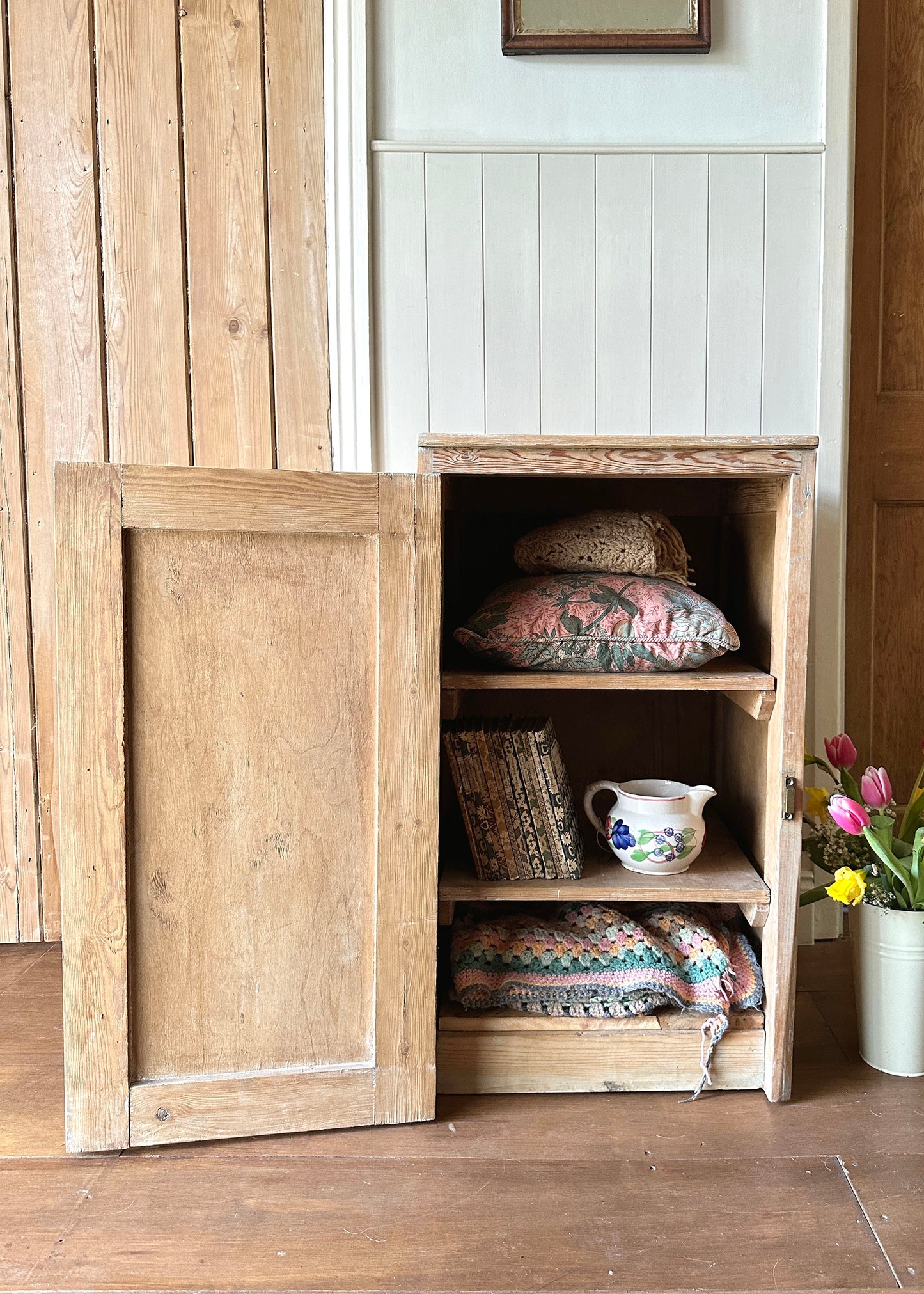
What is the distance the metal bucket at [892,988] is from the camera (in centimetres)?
155

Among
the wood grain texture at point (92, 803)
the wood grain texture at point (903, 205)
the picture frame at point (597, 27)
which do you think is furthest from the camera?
the wood grain texture at point (903, 205)

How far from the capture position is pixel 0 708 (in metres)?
2.00

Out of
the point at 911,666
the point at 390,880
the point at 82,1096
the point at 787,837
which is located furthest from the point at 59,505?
the point at 911,666

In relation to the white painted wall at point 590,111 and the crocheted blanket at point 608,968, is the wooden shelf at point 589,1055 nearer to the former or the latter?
the crocheted blanket at point 608,968

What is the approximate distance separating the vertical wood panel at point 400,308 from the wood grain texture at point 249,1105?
1041mm

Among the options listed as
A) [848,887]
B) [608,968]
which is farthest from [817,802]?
[608,968]

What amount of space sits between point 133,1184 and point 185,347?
54.4 inches

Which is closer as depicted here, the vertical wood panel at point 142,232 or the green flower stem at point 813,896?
the green flower stem at point 813,896

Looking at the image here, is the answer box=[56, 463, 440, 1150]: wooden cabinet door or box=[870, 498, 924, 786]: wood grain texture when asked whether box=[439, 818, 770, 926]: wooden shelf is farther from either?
box=[870, 498, 924, 786]: wood grain texture

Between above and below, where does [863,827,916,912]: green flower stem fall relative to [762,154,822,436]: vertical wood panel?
below

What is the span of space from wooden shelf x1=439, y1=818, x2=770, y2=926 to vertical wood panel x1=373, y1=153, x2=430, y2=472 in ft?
2.57

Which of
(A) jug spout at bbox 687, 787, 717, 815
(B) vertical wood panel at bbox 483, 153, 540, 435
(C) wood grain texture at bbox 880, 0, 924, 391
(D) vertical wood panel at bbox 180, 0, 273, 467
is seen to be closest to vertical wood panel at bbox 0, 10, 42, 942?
(D) vertical wood panel at bbox 180, 0, 273, 467

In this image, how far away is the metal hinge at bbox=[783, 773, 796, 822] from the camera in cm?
147

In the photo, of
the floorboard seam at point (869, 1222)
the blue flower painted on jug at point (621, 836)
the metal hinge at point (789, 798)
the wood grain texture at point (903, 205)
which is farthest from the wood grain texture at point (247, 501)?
the wood grain texture at point (903, 205)
